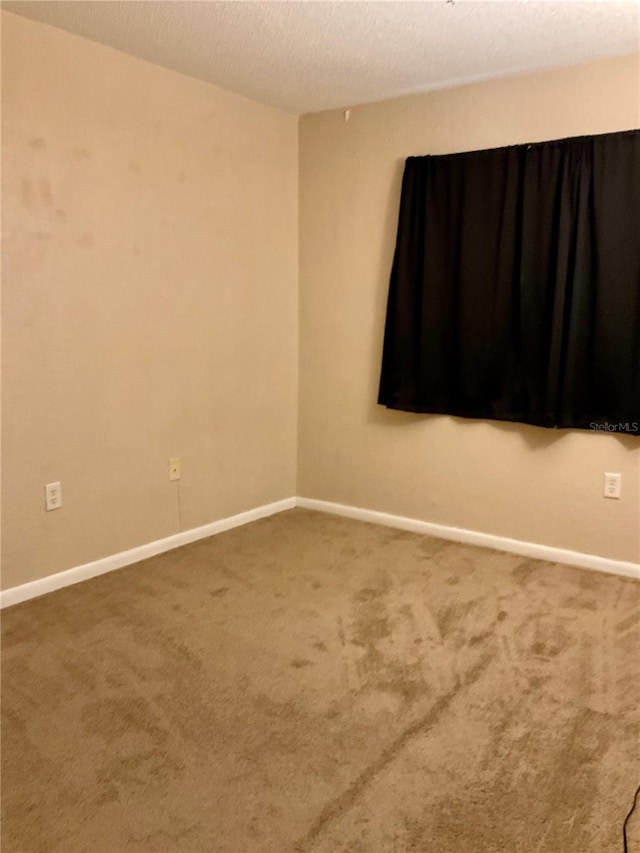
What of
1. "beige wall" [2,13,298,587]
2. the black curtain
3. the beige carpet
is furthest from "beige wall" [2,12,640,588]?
the beige carpet

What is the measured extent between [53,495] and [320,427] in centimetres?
161

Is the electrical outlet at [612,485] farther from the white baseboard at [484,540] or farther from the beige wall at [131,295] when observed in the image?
the beige wall at [131,295]

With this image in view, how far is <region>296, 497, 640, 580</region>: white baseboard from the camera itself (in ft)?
10.3

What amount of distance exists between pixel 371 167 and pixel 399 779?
2893mm

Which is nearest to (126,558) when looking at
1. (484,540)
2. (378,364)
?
(378,364)

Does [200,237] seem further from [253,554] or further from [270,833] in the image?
[270,833]

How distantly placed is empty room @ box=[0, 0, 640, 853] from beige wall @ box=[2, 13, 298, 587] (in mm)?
15

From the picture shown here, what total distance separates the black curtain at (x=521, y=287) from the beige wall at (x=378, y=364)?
0.38ft

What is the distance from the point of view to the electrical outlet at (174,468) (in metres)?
3.34

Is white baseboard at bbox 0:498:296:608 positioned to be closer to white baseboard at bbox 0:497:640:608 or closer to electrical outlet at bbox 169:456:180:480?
white baseboard at bbox 0:497:640:608

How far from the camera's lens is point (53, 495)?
2.85 m

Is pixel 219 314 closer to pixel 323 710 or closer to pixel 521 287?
pixel 521 287

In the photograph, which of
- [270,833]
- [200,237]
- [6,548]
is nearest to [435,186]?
[200,237]

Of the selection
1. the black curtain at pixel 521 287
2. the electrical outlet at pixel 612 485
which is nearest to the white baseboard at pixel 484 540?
the electrical outlet at pixel 612 485
